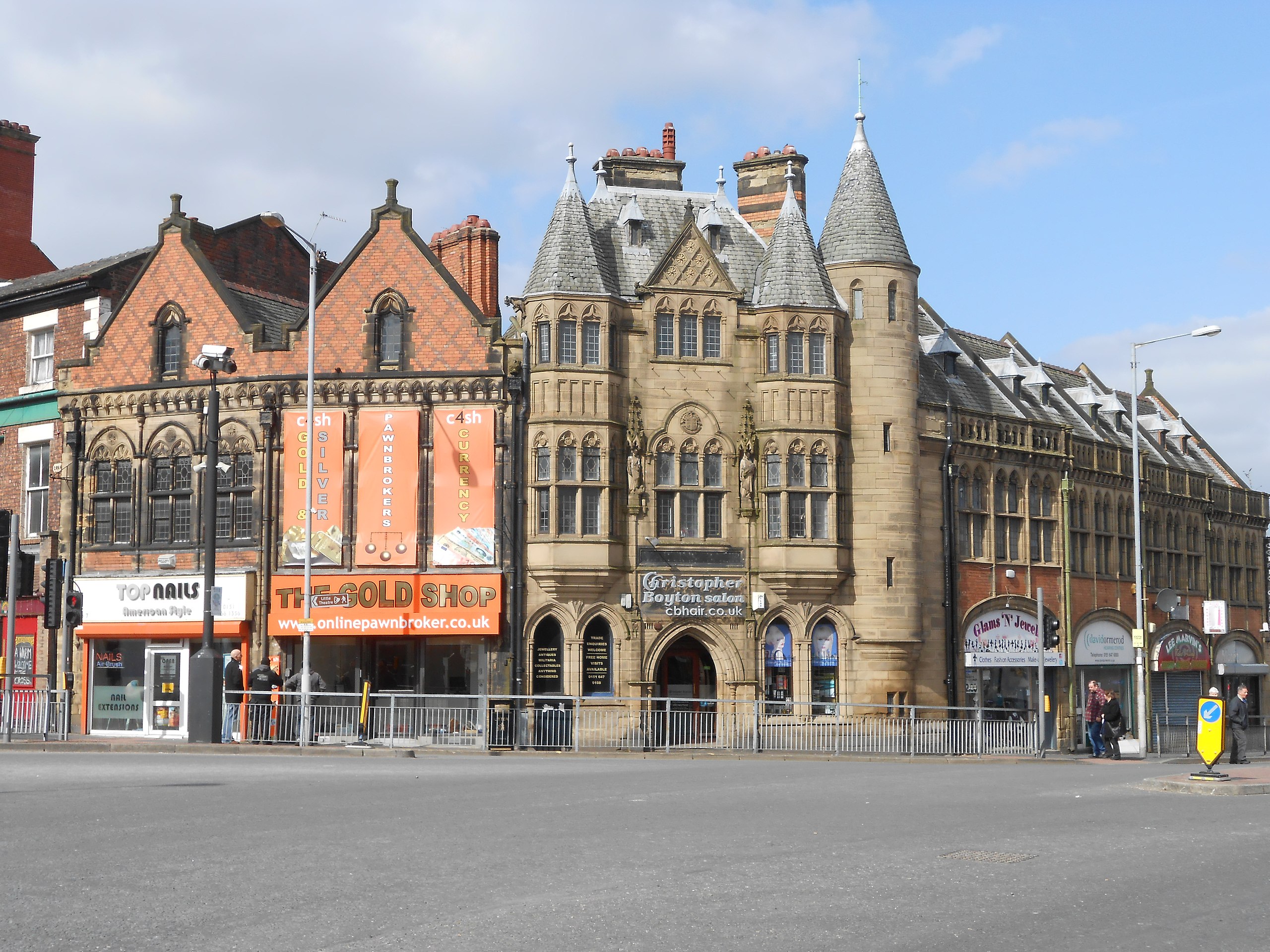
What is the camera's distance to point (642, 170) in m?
39.3

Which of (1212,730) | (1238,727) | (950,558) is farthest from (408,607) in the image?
(1212,730)

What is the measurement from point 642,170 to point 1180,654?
83.7 feet

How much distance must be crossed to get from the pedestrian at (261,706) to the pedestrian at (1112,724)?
17383 millimetres

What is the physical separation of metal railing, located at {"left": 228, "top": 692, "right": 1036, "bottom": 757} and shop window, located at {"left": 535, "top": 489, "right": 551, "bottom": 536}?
13.5ft

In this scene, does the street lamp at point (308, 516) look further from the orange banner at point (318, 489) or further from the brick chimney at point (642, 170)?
the brick chimney at point (642, 170)

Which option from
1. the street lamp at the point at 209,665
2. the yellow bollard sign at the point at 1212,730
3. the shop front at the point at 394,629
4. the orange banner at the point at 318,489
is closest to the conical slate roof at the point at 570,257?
the orange banner at the point at 318,489

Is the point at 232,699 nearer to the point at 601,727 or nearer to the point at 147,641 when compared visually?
the point at 147,641

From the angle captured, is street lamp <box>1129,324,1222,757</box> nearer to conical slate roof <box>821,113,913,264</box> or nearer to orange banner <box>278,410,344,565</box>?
conical slate roof <box>821,113,913,264</box>

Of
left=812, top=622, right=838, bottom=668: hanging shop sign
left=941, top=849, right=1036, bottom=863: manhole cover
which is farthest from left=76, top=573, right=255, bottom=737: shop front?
left=941, top=849, right=1036, bottom=863: manhole cover

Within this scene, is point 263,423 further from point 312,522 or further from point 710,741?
point 710,741

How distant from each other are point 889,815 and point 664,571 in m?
19.6

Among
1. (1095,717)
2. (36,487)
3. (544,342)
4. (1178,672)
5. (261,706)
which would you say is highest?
(544,342)

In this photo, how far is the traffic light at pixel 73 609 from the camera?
28531 mm

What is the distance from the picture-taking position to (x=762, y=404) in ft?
117
